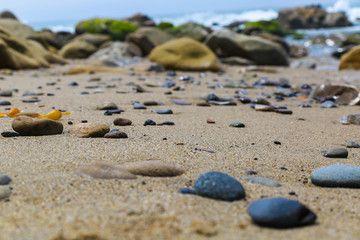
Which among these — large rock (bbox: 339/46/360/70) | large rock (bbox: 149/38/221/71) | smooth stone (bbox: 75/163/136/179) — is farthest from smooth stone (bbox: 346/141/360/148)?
large rock (bbox: 339/46/360/70)

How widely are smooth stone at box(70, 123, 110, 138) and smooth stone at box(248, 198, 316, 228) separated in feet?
4.59

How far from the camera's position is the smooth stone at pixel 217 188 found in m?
1.48

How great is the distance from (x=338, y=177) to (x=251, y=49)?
946 centimetres

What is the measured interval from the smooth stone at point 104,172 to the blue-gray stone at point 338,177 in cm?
88

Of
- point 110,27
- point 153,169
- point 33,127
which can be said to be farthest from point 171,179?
point 110,27

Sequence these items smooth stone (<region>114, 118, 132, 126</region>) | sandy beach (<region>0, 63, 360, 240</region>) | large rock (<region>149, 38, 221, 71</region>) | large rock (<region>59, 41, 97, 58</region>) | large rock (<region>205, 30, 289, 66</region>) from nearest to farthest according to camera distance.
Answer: sandy beach (<region>0, 63, 360, 240</region>)
smooth stone (<region>114, 118, 132, 126</region>)
large rock (<region>149, 38, 221, 71</region>)
large rock (<region>205, 30, 289, 66</region>)
large rock (<region>59, 41, 97, 58</region>)

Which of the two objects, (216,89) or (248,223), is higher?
(248,223)

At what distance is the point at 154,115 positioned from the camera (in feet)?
11.2

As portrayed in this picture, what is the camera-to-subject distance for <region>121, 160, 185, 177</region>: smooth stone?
175 cm

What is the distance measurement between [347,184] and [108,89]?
383 cm

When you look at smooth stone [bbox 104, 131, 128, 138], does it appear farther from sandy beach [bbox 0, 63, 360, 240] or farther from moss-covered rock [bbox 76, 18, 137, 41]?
moss-covered rock [bbox 76, 18, 137, 41]

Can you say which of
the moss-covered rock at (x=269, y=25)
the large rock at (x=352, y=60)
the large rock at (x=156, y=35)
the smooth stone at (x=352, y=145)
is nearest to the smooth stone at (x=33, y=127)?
the smooth stone at (x=352, y=145)

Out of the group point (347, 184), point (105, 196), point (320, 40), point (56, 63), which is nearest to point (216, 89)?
point (347, 184)

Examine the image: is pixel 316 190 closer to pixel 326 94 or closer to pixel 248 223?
pixel 248 223
